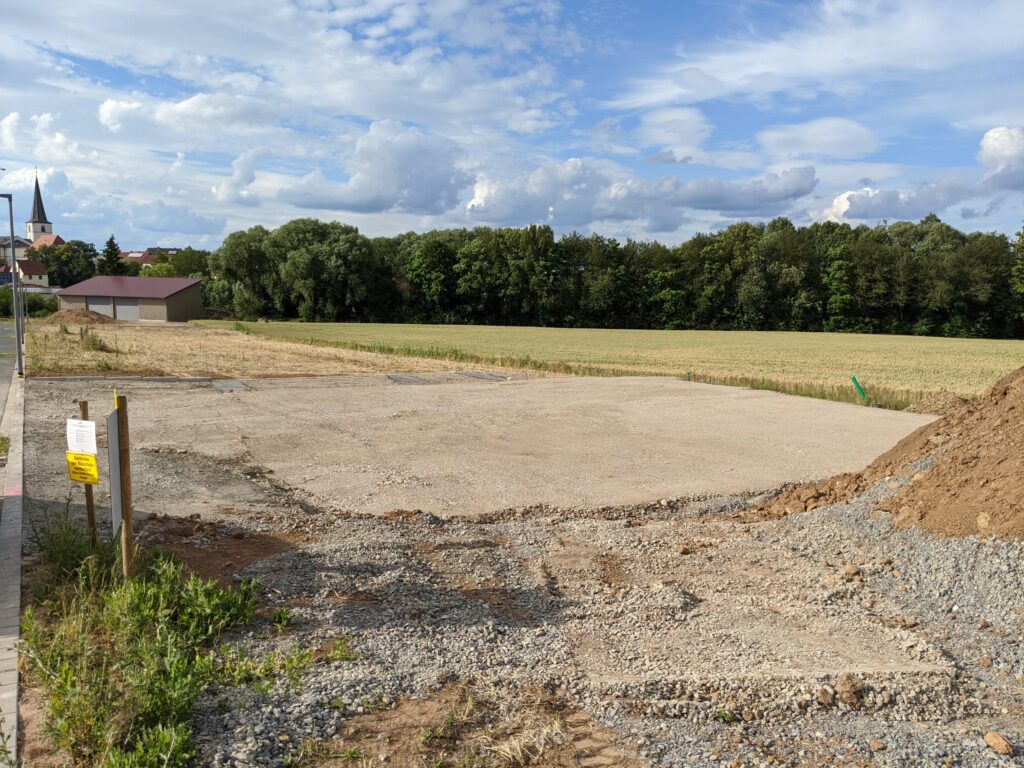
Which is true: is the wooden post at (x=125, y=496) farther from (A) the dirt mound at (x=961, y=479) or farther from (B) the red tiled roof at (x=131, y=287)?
(B) the red tiled roof at (x=131, y=287)

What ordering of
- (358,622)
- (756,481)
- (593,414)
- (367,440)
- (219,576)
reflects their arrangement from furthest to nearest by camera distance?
(593,414) → (367,440) → (756,481) → (219,576) → (358,622)

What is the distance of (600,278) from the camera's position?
8006 centimetres

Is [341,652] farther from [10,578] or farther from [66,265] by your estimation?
[66,265]

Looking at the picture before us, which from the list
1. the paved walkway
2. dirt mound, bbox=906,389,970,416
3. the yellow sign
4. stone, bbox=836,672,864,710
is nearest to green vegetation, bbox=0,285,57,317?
the paved walkway

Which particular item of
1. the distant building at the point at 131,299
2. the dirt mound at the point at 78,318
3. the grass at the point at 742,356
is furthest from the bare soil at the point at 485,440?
the distant building at the point at 131,299

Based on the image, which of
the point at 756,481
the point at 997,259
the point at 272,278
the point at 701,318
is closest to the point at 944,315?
the point at 997,259

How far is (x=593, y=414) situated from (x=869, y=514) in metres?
10.0

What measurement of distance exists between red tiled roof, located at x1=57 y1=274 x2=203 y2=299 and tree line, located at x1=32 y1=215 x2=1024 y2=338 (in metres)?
4.50

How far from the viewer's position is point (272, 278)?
7838cm

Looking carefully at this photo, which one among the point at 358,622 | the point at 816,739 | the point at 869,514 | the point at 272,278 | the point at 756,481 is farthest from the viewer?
the point at 272,278

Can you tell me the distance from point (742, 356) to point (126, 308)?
195 ft

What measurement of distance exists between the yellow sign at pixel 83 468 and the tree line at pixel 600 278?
238ft

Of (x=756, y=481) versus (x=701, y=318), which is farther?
(x=701, y=318)

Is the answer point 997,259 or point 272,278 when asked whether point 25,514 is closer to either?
point 272,278
